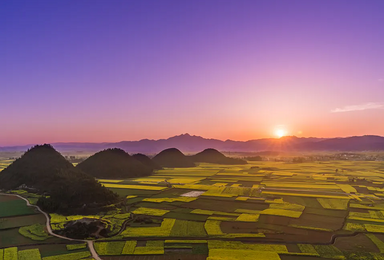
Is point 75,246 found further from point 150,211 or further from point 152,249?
point 150,211

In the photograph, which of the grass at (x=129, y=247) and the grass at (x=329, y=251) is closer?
the grass at (x=329, y=251)

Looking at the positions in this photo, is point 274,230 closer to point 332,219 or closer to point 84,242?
point 332,219

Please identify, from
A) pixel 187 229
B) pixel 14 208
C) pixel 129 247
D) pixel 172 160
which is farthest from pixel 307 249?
Answer: pixel 172 160

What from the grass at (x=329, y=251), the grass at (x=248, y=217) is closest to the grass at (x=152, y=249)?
the grass at (x=248, y=217)

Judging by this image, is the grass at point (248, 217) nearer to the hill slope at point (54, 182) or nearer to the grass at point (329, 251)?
the grass at point (329, 251)

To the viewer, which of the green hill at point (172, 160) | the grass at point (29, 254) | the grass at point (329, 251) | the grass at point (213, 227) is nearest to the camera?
the grass at point (29, 254)

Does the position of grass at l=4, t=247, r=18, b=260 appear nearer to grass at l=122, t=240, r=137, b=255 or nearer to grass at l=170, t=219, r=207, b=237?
grass at l=122, t=240, r=137, b=255

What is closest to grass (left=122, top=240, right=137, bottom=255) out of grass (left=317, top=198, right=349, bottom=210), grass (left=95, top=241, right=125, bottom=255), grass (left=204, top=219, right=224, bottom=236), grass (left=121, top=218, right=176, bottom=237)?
grass (left=95, top=241, right=125, bottom=255)
